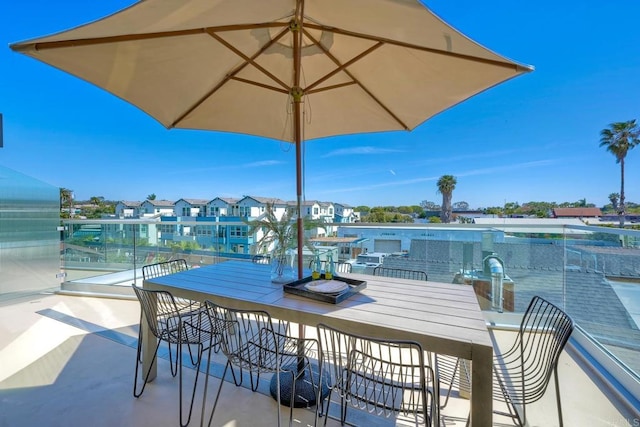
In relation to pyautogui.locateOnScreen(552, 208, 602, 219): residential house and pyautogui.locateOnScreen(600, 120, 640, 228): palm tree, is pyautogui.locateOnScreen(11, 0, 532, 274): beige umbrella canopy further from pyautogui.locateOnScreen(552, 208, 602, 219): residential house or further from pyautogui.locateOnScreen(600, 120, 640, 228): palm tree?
pyautogui.locateOnScreen(600, 120, 640, 228): palm tree

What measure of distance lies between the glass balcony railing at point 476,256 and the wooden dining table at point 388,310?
2.15 ft

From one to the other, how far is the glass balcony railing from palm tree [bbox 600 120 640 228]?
27.2 m

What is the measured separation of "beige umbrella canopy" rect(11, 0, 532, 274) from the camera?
1.43m

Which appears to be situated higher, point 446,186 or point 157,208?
point 446,186

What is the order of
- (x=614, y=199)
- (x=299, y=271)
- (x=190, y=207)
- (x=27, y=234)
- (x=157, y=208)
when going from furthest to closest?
1. (x=614, y=199)
2. (x=190, y=207)
3. (x=157, y=208)
4. (x=27, y=234)
5. (x=299, y=271)

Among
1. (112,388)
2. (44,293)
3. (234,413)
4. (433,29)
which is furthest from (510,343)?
(44,293)

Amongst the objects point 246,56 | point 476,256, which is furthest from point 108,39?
point 476,256

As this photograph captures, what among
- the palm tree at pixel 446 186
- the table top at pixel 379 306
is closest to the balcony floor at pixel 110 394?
the table top at pixel 379 306

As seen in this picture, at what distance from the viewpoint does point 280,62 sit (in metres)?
2.26

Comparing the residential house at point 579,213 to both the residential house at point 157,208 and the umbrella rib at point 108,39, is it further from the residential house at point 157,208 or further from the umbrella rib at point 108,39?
the residential house at point 157,208

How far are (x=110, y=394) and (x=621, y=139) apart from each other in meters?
32.4

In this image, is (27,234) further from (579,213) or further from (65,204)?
(579,213)

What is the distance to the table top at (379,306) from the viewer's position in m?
1.21

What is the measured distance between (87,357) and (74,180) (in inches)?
902
